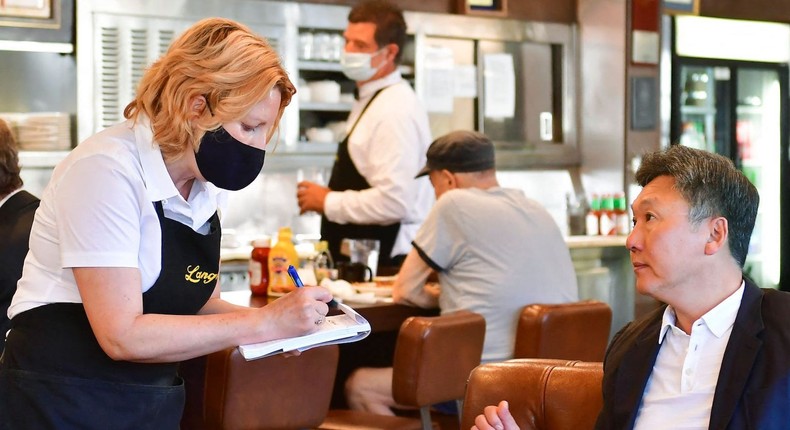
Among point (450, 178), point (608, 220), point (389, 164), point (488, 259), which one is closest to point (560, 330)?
point (488, 259)

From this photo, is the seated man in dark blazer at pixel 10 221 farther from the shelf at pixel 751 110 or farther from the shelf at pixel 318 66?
the shelf at pixel 751 110

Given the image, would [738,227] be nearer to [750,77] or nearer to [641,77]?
[641,77]

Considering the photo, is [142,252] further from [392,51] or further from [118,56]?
[118,56]

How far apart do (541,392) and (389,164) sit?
265 cm

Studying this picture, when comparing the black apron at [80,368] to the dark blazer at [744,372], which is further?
the black apron at [80,368]

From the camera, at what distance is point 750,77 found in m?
8.56

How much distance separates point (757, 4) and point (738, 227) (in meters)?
7.31

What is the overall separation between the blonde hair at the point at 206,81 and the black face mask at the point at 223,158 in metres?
0.02

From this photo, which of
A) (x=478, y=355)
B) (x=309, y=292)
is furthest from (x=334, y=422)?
(x=309, y=292)

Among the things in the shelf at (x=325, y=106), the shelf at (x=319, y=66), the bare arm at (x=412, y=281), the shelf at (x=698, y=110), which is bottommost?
the bare arm at (x=412, y=281)

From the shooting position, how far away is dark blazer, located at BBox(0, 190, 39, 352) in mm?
2934

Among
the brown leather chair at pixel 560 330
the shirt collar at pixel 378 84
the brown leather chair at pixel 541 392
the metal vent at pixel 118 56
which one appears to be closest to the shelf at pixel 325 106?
the metal vent at pixel 118 56

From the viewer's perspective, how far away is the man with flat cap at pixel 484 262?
3994 millimetres

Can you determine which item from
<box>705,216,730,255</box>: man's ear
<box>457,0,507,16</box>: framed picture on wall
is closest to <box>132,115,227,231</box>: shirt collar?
<box>705,216,730,255</box>: man's ear
